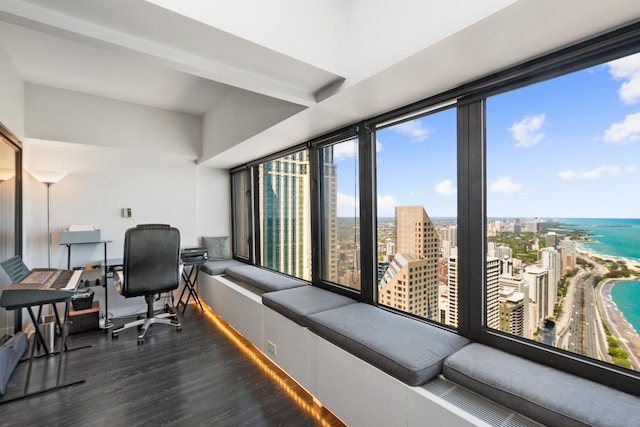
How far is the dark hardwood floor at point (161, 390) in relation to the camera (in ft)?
6.35

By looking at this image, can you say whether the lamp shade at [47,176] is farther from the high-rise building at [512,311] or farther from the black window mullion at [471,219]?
the high-rise building at [512,311]

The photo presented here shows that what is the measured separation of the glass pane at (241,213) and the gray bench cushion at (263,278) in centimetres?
68

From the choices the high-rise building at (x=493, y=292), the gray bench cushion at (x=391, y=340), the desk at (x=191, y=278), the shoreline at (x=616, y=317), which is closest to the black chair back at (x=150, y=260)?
the desk at (x=191, y=278)

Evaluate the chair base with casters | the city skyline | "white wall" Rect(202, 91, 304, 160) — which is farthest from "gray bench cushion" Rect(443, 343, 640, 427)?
the chair base with casters

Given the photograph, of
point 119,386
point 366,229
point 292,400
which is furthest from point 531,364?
point 119,386

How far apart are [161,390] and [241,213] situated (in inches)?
116

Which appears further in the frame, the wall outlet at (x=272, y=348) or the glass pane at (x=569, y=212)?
the wall outlet at (x=272, y=348)

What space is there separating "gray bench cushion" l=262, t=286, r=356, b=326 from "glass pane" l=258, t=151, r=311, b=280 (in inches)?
23.3

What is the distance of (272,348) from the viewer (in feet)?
8.25

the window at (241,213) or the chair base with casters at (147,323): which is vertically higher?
the window at (241,213)

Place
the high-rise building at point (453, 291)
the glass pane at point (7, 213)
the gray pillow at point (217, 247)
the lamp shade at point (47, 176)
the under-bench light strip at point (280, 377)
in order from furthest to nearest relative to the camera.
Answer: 1. the gray pillow at point (217, 247)
2. the lamp shade at point (47, 176)
3. the glass pane at point (7, 213)
4. the under-bench light strip at point (280, 377)
5. the high-rise building at point (453, 291)

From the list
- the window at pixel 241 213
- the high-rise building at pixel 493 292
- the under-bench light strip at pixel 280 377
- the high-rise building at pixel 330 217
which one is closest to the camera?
the high-rise building at pixel 493 292

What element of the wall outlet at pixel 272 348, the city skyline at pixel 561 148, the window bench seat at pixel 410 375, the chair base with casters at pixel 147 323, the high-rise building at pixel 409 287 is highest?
the city skyline at pixel 561 148

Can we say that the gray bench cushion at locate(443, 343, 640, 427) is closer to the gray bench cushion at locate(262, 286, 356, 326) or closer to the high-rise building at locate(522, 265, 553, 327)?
the high-rise building at locate(522, 265, 553, 327)
